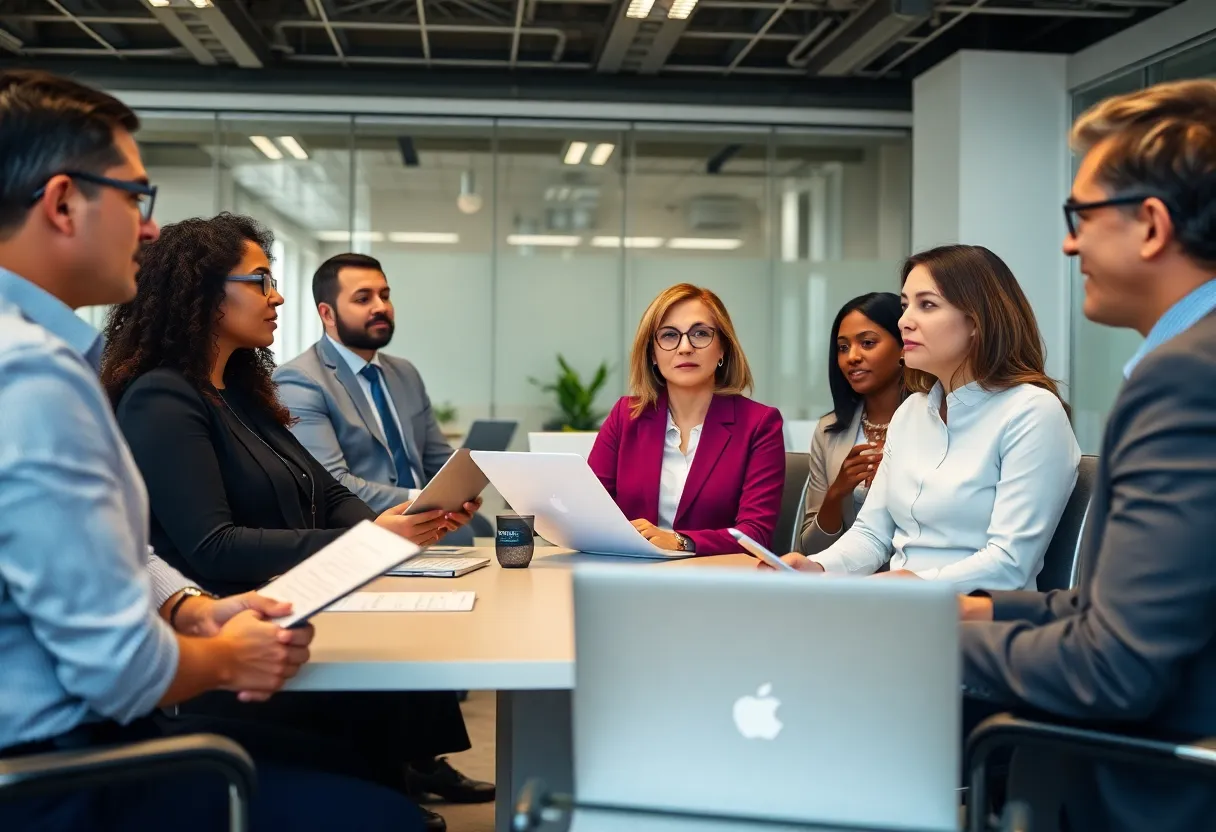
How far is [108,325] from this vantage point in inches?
102

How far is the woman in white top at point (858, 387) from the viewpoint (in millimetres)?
3523

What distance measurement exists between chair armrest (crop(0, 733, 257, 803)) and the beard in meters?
3.13

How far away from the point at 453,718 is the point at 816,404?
634 cm

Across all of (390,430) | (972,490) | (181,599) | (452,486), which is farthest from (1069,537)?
(390,430)

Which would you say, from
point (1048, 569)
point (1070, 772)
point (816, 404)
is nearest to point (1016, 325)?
point (1048, 569)

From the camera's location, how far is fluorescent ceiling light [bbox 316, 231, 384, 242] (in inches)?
336

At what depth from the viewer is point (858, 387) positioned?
11.8 feet

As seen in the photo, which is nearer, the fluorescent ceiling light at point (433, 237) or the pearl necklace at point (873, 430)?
the pearl necklace at point (873, 430)

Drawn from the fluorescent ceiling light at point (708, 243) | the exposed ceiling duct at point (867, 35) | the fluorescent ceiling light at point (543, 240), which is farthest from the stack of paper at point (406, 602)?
the fluorescent ceiling light at point (708, 243)

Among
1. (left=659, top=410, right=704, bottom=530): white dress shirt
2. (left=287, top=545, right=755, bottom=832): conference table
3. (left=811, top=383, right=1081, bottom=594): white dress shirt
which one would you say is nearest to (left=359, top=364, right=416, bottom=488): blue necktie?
(left=659, top=410, right=704, bottom=530): white dress shirt

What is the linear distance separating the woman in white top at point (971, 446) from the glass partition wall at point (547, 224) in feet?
20.1

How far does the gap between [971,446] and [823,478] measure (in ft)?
3.64

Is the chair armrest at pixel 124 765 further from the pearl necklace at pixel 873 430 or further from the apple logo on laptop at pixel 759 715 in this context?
the pearl necklace at pixel 873 430

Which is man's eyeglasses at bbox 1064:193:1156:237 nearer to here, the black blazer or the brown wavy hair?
the brown wavy hair
